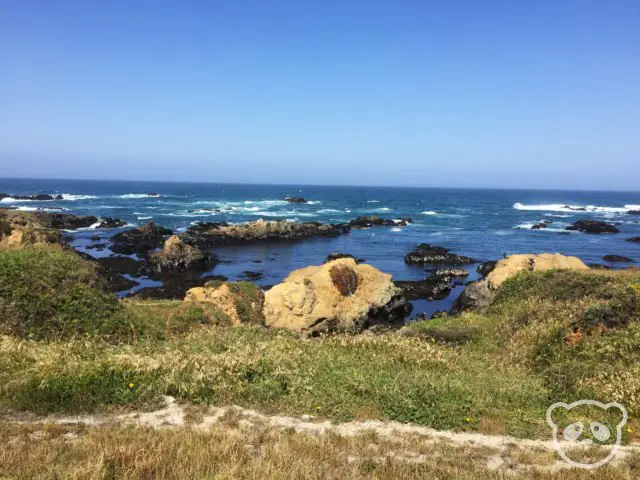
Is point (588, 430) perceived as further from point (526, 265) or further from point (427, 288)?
point (427, 288)

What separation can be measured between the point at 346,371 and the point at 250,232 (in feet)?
167

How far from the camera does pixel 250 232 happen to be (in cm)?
5981

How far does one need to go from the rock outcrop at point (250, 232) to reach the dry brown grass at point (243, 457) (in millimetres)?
46958

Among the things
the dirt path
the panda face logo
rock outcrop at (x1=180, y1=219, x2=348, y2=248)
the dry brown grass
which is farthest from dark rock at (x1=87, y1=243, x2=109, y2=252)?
the panda face logo

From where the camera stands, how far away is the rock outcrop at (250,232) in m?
55.3

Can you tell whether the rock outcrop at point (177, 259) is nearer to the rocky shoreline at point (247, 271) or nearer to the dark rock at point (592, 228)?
the rocky shoreline at point (247, 271)

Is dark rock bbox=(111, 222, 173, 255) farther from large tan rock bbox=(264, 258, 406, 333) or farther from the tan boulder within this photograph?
the tan boulder

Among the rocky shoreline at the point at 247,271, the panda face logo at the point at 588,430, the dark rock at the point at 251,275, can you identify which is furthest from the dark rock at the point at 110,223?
the panda face logo at the point at 588,430

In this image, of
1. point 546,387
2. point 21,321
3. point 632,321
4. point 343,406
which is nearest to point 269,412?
point 343,406

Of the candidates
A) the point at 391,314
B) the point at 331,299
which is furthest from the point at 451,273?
the point at 331,299

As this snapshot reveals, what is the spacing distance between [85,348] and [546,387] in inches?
422

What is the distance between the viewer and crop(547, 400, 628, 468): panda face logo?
A: 6980 mm

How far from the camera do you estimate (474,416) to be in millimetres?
8305

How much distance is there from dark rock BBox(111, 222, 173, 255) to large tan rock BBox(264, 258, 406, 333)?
1209 inches
